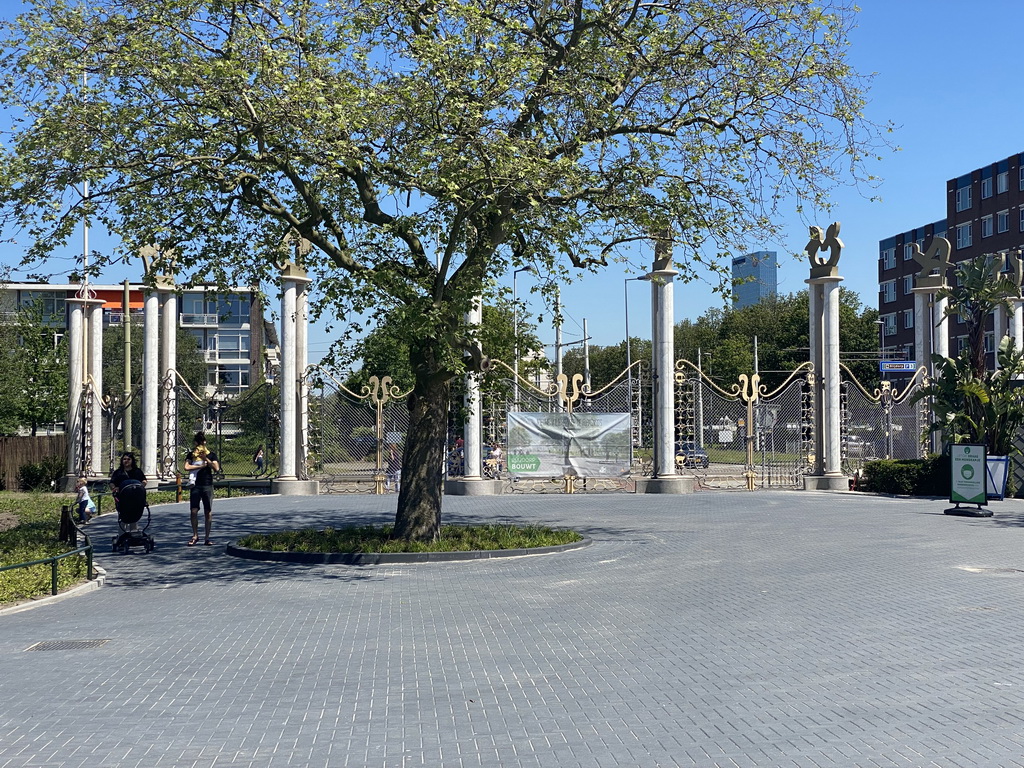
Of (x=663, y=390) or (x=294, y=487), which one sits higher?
(x=663, y=390)

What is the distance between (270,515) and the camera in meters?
22.1

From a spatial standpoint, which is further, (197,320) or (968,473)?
(197,320)

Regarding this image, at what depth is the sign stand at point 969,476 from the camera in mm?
20906

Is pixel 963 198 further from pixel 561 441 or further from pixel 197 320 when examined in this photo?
pixel 197 320

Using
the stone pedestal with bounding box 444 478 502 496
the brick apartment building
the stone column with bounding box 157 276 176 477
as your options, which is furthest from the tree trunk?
the brick apartment building

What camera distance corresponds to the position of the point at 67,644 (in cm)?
1012

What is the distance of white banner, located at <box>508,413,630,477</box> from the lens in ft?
90.2

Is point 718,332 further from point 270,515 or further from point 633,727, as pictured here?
point 633,727

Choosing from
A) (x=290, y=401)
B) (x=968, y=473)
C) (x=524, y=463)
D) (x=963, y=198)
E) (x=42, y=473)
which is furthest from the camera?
(x=963, y=198)

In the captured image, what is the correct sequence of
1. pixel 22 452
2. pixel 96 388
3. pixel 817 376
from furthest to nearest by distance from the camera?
pixel 22 452
pixel 96 388
pixel 817 376

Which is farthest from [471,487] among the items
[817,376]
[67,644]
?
[67,644]

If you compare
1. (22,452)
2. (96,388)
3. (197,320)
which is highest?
(197,320)

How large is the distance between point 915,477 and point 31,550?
1971 cm

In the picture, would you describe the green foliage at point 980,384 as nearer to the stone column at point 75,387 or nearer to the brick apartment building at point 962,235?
the stone column at point 75,387
